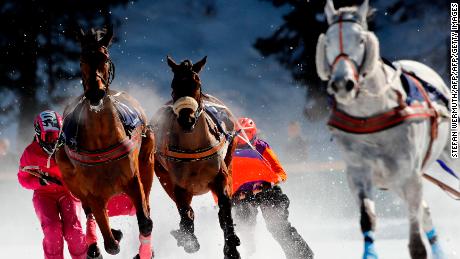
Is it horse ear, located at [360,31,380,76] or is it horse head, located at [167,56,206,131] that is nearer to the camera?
horse ear, located at [360,31,380,76]

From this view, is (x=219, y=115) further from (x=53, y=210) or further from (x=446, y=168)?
(x=446, y=168)

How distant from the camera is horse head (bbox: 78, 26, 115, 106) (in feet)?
15.3

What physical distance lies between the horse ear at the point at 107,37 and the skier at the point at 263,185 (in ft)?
6.81

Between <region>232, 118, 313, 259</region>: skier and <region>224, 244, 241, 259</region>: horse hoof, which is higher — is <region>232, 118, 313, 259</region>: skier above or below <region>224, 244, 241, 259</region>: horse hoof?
above

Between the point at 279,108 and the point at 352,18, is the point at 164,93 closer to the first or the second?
the point at 279,108

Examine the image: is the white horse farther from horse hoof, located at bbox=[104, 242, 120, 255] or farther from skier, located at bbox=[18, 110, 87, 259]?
skier, located at bbox=[18, 110, 87, 259]

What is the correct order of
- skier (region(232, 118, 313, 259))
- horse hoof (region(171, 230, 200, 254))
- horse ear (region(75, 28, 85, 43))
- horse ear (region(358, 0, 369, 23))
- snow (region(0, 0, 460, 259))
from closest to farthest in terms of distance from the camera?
horse ear (region(358, 0, 369, 23))
horse ear (region(75, 28, 85, 43))
horse hoof (region(171, 230, 200, 254))
skier (region(232, 118, 313, 259))
snow (region(0, 0, 460, 259))

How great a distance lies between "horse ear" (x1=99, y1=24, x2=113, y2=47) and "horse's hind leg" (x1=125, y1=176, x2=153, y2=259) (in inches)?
44.3

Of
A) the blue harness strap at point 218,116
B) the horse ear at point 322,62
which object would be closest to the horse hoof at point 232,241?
the blue harness strap at point 218,116

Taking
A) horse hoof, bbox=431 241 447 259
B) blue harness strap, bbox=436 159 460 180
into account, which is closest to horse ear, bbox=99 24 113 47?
blue harness strap, bbox=436 159 460 180

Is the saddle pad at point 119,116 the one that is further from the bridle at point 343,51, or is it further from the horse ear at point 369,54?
the horse ear at point 369,54

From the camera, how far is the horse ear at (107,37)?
199 inches

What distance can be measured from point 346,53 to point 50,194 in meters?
3.82

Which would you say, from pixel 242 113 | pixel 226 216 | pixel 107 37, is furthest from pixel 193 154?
pixel 242 113
